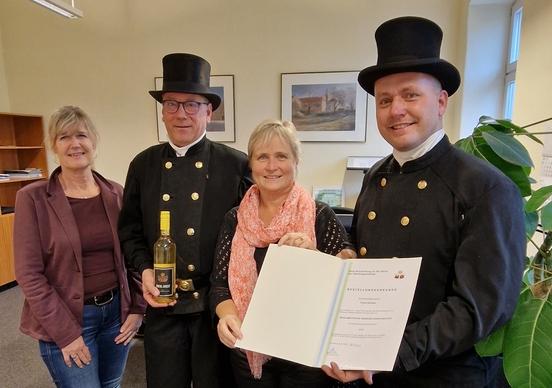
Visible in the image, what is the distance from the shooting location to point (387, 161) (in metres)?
1.12

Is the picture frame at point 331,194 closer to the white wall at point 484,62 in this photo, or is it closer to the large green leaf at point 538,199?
the white wall at point 484,62

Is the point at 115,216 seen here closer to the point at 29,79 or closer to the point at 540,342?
the point at 540,342

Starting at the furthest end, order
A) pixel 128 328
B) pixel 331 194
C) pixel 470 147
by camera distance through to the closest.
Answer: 1. pixel 331 194
2. pixel 128 328
3. pixel 470 147

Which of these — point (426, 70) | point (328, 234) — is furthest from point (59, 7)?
point (426, 70)

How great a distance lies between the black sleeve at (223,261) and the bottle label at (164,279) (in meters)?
0.15

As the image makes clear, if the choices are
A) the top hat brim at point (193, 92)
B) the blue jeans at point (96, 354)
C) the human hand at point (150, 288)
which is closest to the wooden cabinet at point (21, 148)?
the blue jeans at point (96, 354)

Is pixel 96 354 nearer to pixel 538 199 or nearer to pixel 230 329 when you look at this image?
pixel 230 329

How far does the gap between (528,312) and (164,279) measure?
1.09 metres

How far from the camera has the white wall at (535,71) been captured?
1859mm

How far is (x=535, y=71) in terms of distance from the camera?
1984 mm

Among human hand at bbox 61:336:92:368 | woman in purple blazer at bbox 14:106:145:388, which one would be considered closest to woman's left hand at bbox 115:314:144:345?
woman in purple blazer at bbox 14:106:145:388

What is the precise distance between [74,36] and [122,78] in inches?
32.2

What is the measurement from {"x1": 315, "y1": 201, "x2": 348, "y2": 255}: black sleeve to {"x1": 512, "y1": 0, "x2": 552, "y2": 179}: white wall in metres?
1.38

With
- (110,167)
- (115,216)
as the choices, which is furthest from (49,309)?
(110,167)
